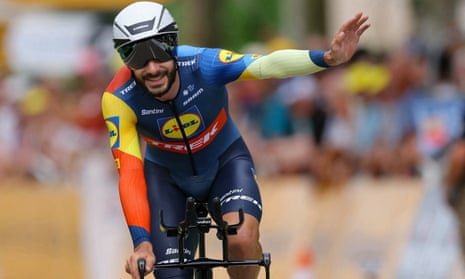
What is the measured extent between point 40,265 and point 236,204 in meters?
8.68

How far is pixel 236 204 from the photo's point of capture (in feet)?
29.8

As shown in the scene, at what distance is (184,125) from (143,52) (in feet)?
2.28

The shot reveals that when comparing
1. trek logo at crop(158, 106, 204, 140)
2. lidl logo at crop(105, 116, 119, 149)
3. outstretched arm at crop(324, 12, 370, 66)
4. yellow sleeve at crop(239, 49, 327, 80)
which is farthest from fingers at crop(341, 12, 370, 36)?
lidl logo at crop(105, 116, 119, 149)

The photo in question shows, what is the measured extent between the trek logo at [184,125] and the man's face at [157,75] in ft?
0.86

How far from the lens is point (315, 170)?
14336 mm

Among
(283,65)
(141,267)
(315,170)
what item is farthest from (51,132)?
(141,267)

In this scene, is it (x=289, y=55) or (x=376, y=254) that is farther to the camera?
(x=376, y=254)

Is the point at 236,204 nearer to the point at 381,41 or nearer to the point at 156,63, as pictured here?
the point at 156,63

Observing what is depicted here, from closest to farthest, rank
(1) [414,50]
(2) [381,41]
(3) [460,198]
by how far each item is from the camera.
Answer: (3) [460,198]
(1) [414,50]
(2) [381,41]

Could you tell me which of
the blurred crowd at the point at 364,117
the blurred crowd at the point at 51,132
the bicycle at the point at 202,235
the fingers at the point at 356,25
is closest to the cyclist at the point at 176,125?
the fingers at the point at 356,25

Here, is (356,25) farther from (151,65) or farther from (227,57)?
(151,65)

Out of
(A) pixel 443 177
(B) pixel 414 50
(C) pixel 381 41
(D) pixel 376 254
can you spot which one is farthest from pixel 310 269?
(C) pixel 381 41

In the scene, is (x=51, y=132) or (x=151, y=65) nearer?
(x=151, y=65)

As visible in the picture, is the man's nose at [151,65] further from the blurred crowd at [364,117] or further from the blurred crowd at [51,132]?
the blurred crowd at [51,132]
